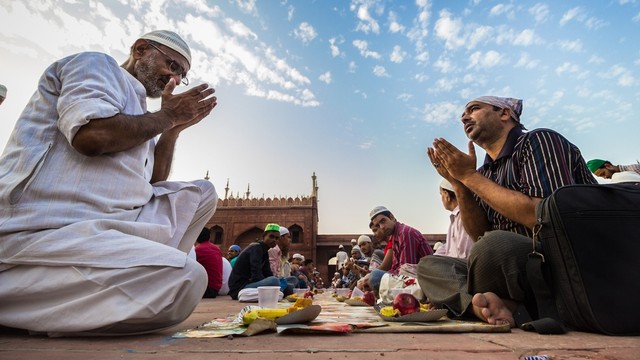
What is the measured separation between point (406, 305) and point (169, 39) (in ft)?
6.15

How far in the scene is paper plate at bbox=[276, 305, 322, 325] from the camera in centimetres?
128

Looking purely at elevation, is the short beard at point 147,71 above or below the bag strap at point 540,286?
above

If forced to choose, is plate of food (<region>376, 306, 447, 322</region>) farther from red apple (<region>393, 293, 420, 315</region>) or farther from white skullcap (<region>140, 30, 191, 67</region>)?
white skullcap (<region>140, 30, 191, 67</region>)

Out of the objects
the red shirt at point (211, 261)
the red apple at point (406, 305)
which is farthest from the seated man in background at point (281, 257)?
the red apple at point (406, 305)

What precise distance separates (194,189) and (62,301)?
28.1 inches

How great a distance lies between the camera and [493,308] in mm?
1388

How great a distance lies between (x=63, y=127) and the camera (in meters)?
1.16

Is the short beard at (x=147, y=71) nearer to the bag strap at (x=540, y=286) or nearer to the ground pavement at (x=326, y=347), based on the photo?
the ground pavement at (x=326, y=347)

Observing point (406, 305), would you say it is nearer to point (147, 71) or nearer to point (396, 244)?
point (147, 71)

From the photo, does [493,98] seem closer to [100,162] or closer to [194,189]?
[194,189]

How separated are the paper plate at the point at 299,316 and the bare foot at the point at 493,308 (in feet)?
2.36

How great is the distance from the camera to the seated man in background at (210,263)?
4.60 meters

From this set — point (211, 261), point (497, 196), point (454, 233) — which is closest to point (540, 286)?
point (497, 196)

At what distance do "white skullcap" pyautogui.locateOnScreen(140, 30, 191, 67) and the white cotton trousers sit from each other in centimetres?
123
